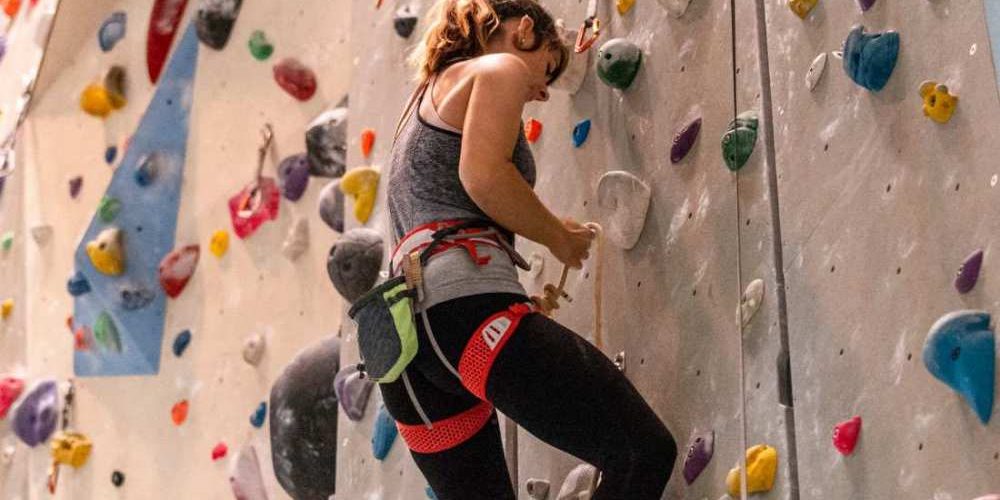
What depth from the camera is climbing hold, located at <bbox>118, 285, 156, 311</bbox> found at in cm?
381

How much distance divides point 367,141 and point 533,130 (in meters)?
0.50

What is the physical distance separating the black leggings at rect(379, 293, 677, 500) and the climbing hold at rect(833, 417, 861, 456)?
0.67 ft

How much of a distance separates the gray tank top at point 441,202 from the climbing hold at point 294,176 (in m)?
1.59

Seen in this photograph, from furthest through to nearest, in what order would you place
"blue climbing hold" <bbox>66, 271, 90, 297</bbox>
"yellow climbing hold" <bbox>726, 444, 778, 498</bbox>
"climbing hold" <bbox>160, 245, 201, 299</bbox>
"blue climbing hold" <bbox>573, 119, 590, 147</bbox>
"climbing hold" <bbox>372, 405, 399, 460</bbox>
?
"blue climbing hold" <bbox>66, 271, 90, 297</bbox> → "climbing hold" <bbox>160, 245, 201, 299</bbox> → "climbing hold" <bbox>372, 405, 399, 460</bbox> → "blue climbing hold" <bbox>573, 119, 590, 147</bbox> → "yellow climbing hold" <bbox>726, 444, 778, 498</bbox>

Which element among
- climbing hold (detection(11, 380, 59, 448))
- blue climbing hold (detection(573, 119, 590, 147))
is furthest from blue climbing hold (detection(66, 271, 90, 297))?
blue climbing hold (detection(573, 119, 590, 147))

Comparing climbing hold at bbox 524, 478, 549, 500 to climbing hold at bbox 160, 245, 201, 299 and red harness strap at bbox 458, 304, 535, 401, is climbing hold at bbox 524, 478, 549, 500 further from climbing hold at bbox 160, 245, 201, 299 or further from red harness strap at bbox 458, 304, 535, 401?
climbing hold at bbox 160, 245, 201, 299

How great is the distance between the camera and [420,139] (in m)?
1.82

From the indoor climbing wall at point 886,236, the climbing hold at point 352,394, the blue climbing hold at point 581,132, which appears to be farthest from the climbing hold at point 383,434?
the indoor climbing wall at point 886,236

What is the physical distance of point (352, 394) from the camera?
102 inches

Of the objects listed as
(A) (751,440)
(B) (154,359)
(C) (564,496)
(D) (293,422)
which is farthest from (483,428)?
(B) (154,359)

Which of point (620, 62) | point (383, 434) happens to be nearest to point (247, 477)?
point (383, 434)

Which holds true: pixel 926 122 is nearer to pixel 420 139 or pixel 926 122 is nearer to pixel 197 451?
pixel 420 139

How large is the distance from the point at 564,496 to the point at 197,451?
1.78 m

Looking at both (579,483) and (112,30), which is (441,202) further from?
(112,30)
